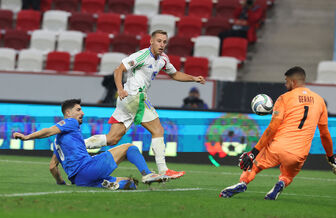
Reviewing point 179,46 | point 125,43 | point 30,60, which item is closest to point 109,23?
point 125,43

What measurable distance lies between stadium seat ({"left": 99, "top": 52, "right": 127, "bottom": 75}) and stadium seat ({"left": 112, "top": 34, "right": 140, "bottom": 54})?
3.81 ft

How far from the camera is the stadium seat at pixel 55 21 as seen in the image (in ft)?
75.9

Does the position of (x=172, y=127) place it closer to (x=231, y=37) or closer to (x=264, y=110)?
(x=264, y=110)

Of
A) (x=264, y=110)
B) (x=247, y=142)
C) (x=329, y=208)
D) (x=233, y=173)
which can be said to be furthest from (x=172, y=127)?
(x=329, y=208)

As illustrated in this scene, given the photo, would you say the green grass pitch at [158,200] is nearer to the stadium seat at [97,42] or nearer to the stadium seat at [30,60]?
the stadium seat at [30,60]

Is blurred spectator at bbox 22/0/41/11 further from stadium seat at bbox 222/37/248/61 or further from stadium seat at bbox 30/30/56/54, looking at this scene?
stadium seat at bbox 222/37/248/61

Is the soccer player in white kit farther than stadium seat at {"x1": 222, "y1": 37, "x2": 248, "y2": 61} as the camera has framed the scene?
No

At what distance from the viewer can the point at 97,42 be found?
72.4 ft

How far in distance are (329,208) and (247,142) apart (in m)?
7.18

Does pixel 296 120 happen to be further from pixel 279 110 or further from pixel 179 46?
pixel 179 46

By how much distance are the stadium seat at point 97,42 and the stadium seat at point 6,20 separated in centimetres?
324

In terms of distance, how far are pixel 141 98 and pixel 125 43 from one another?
1269 cm

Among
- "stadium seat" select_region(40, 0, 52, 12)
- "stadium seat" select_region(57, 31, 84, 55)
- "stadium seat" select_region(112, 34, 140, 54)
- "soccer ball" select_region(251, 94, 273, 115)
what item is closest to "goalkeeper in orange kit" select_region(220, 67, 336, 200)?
"soccer ball" select_region(251, 94, 273, 115)

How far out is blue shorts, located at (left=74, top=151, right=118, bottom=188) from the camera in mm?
7957
